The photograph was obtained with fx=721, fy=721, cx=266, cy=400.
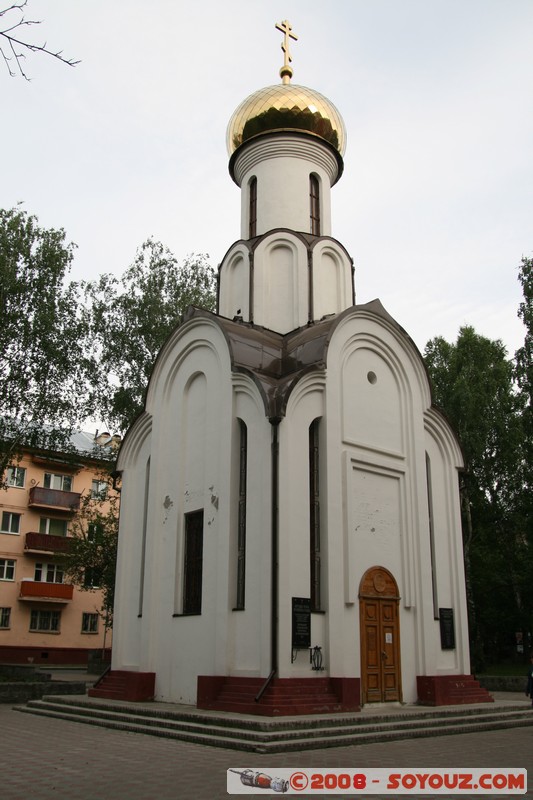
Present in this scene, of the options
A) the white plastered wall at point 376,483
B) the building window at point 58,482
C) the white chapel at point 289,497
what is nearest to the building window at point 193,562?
the white chapel at point 289,497

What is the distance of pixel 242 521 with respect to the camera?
38.9 feet

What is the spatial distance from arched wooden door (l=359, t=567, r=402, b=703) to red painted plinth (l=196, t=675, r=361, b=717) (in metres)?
0.82

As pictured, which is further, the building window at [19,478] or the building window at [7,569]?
the building window at [19,478]

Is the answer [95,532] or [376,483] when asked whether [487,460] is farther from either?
[95,532]

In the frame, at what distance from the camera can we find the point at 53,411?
19203mm

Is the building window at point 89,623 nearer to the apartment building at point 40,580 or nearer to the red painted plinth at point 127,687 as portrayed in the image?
the apartment building at point 40,580

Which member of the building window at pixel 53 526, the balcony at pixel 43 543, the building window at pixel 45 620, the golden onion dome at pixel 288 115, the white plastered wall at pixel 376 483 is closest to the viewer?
the white plastered wall at pixel 376 483

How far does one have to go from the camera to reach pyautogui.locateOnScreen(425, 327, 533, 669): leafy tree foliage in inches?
878

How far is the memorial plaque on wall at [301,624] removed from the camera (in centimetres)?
1070

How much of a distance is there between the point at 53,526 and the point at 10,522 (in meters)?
2.04

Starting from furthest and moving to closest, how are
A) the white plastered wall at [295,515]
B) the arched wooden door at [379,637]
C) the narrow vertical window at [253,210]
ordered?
the narrow vertical window at [253,210] → the arched wooden door at [379,637] → the white plastered wall at [295,515]

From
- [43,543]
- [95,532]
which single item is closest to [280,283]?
[95,532]

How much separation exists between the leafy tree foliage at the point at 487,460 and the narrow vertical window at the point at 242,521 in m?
11.1

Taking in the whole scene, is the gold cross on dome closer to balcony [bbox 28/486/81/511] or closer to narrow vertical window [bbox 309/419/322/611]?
narrow vertical window [bbox 309/419/322/611]
